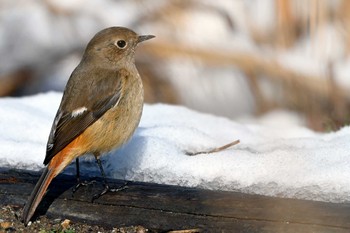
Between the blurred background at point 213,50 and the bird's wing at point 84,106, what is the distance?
2.96 metres

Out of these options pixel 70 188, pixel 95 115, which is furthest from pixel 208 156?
pixel 70 188

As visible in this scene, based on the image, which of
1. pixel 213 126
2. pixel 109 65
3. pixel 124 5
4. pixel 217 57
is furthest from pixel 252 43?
pixel 109 65

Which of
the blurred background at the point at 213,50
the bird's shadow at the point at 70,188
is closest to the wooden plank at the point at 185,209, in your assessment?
the bird's shadow at the point at 70,188

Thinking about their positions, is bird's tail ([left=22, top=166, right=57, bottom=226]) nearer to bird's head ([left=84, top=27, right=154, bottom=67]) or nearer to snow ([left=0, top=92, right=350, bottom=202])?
snow ([left=0, top=92, right=350, bottom=202])

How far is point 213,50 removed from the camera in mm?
8117

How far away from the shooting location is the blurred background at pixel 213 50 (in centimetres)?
793

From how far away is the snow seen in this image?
4312 millimetres

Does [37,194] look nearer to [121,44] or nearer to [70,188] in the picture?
[70,188]

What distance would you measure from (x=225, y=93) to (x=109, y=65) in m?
4.39

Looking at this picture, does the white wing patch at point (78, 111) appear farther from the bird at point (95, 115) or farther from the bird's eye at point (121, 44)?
the bird's eye at point (121, 44)

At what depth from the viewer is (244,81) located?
923cm

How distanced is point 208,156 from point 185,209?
0.75 m

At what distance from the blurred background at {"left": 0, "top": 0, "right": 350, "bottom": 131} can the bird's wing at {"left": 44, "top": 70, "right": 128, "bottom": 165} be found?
296cm

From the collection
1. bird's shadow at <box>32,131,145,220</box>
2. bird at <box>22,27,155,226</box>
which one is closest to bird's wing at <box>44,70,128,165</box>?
bird at <box>22,27,155,226</box>
